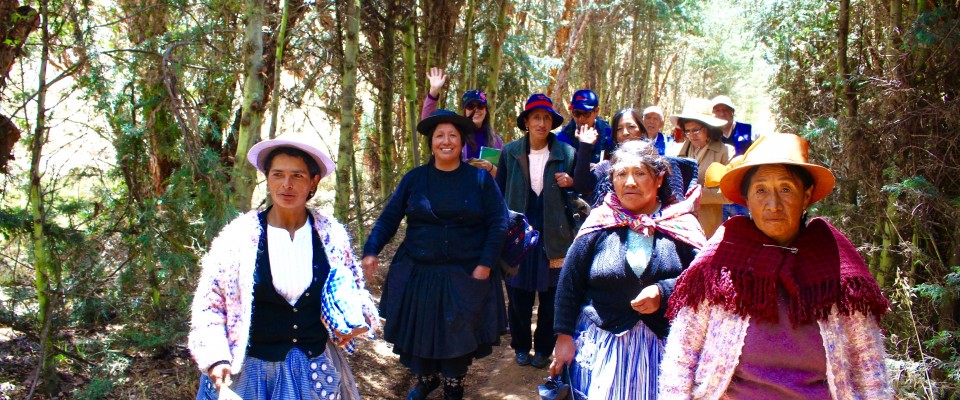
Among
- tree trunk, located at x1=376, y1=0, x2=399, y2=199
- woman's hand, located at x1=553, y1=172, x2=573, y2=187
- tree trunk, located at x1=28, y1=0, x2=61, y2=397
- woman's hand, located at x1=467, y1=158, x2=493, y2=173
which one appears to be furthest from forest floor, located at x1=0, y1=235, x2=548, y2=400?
tree trunk, located at x1=376, y1=0, x2=399, y2=199

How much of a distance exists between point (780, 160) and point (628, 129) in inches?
129

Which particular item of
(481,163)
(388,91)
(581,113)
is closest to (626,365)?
(481,163)

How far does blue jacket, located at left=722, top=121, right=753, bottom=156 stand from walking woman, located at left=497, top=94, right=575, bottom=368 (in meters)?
1.81

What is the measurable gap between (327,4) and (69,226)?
287cm

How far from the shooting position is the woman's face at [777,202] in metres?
2.36

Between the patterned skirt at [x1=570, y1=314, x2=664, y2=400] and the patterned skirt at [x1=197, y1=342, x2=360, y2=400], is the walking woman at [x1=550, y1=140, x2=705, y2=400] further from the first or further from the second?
the patterned skirt at [x1=197, y1=342, x2=360, y2=400]

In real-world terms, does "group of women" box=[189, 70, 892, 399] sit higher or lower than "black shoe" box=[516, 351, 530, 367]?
higher

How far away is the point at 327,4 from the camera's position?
20.4 feet

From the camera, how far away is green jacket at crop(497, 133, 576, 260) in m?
5.30

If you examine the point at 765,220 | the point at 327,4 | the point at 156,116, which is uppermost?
the point at 327,4

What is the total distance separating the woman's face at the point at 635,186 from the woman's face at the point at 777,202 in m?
0.88

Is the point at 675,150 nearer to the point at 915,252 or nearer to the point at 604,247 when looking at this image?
the point at 915,252

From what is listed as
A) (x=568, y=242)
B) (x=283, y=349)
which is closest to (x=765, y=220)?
(x=283, y=349)

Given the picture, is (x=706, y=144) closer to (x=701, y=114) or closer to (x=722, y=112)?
(x=701, y=114)
